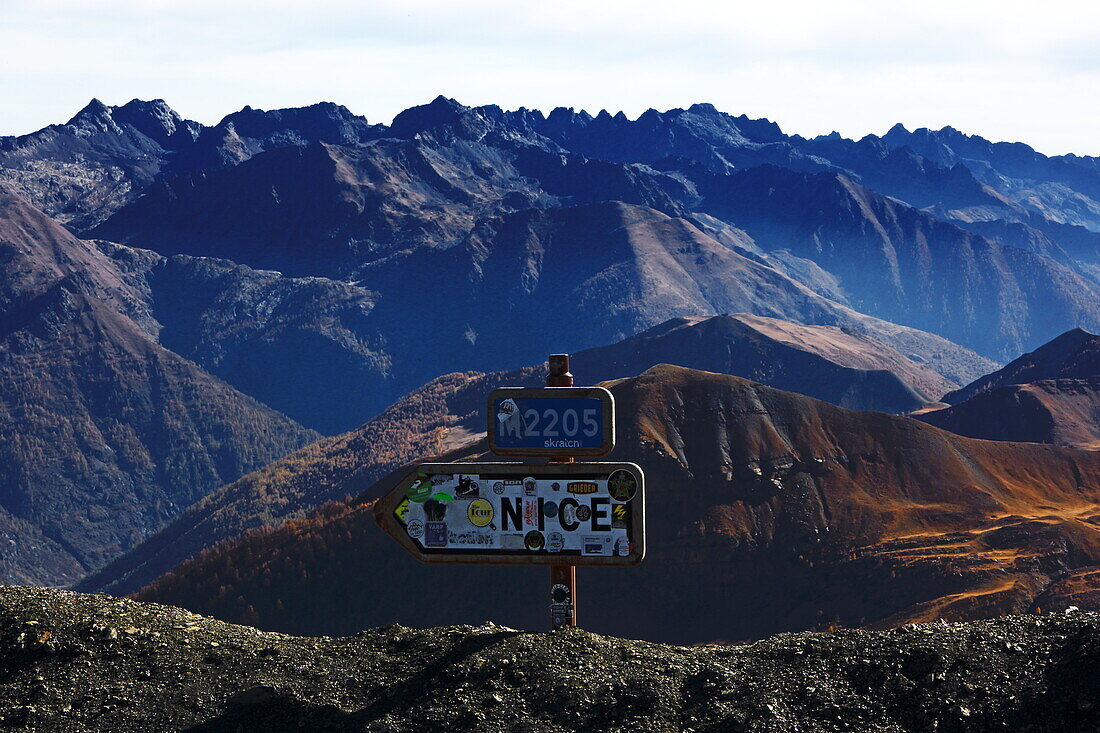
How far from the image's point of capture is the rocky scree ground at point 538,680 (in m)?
20.1

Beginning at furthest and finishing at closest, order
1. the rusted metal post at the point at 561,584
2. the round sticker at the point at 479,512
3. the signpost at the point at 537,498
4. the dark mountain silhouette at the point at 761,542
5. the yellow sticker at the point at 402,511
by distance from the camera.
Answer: the dark mountain silhouette at the point at 761,542
the rusted metal post at the point at 561,584
the yellow sticker at the point at 402,511
the round sticker at the point at 479,512
the signpost at the point at 537,498

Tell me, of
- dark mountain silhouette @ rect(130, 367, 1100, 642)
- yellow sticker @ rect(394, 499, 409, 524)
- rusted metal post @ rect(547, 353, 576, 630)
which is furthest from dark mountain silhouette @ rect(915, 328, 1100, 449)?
yellow sticker @ rect(394, 499, 409, 524)

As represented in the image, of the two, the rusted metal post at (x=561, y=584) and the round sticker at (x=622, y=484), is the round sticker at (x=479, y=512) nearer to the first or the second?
the rusted metal post at (x=561, y=584)

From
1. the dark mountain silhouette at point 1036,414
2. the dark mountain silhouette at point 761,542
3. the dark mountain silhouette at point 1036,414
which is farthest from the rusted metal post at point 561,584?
the dark mountain silhouette at point 1036,414

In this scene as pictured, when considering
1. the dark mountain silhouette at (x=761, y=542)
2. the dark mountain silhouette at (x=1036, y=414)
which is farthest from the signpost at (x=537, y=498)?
the dark mountain silhouette at (x=1036, y=414)

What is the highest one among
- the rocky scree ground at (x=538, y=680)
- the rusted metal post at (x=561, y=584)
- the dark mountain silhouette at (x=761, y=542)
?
the rusted metal post at (x=561, y=584)

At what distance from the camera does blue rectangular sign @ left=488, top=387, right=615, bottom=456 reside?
23.3 m

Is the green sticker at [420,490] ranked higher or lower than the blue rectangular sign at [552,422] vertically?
lower

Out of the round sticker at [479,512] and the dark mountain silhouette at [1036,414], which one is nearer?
the round sticker at [479,512]

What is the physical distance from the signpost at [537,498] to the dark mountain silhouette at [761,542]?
196 ft

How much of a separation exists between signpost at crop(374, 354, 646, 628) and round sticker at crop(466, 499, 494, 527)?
0.8 inches

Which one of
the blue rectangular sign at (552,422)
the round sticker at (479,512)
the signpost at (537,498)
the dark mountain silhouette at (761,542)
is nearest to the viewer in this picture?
the signpost at (537,498)

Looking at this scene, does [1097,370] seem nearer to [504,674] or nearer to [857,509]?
[857,509]

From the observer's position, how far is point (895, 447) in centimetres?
10225
